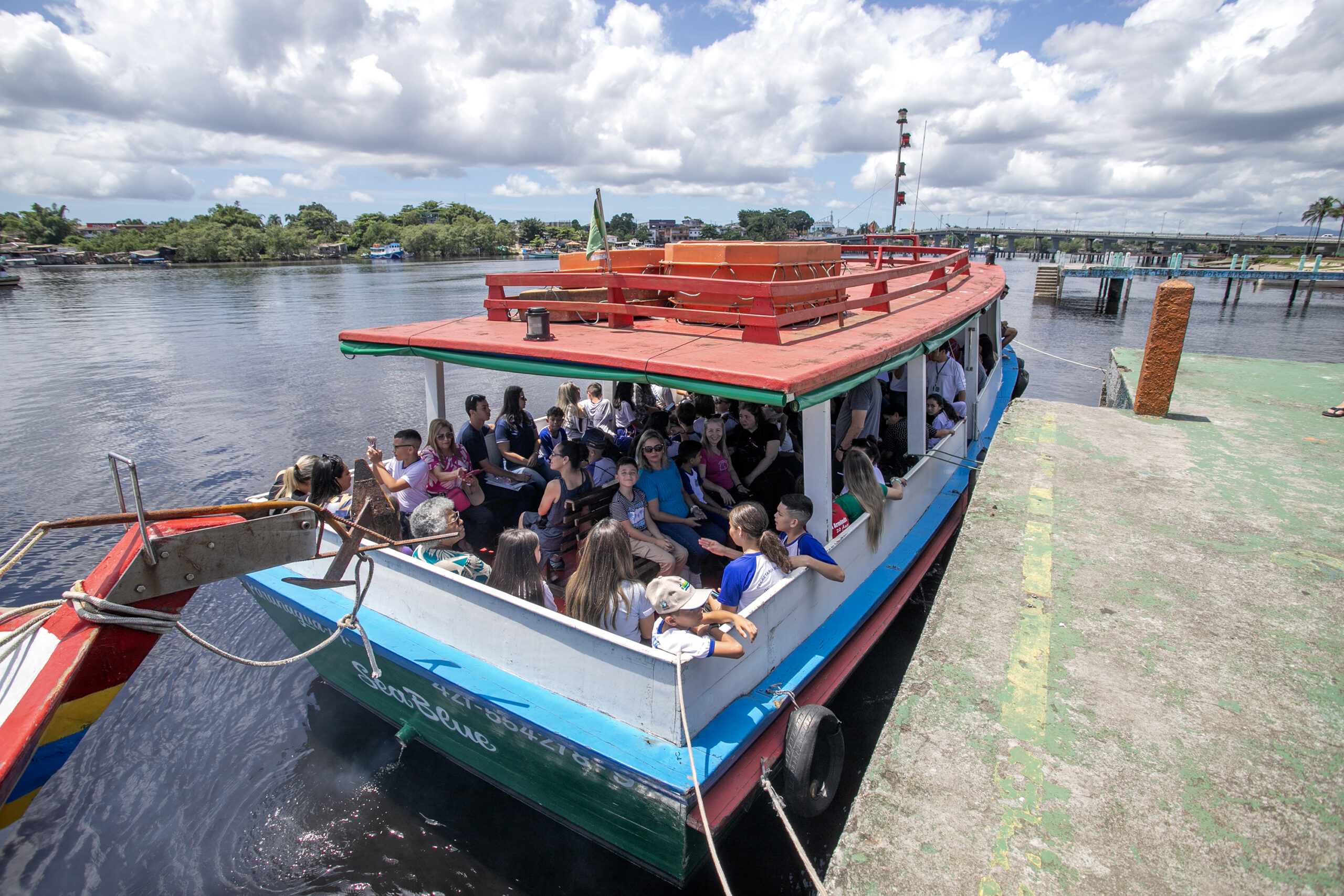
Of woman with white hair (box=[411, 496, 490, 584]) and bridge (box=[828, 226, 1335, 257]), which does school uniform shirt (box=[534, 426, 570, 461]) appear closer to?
woman with white hair (box=[411, 496, 490, 584])

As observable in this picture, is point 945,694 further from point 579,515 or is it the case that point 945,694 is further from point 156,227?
point 156,227

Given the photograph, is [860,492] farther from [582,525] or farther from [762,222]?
[762,222]

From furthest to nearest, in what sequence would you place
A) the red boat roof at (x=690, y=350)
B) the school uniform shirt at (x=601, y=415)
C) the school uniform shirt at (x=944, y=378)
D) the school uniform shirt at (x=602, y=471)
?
1. the school uniform shirt at (x=601, y=415)
2. the school uniform shirt at (x=944, y=378)
3. the school uniform shirt at (x=602, y=471)
4. the red boat roof at (x=690, y=350)

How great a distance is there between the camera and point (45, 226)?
120 meters

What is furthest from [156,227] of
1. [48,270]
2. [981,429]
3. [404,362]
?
[981,429]

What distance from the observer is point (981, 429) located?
906 centimetres

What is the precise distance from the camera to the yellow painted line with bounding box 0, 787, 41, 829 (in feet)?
7.43

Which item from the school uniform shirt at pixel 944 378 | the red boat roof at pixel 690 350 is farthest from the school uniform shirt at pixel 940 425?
the red boat roof at pixel 690 350

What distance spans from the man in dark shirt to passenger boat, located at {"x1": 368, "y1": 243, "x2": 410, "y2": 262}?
11340cm

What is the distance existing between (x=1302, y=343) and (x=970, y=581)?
126 ft

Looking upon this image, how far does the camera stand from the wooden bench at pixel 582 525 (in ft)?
16.1

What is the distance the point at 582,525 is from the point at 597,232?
235 cm

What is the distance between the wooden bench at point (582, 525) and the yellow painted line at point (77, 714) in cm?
283

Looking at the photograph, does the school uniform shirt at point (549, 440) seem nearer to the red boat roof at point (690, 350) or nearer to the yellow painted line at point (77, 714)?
the red boat roof at point (690, 350)
